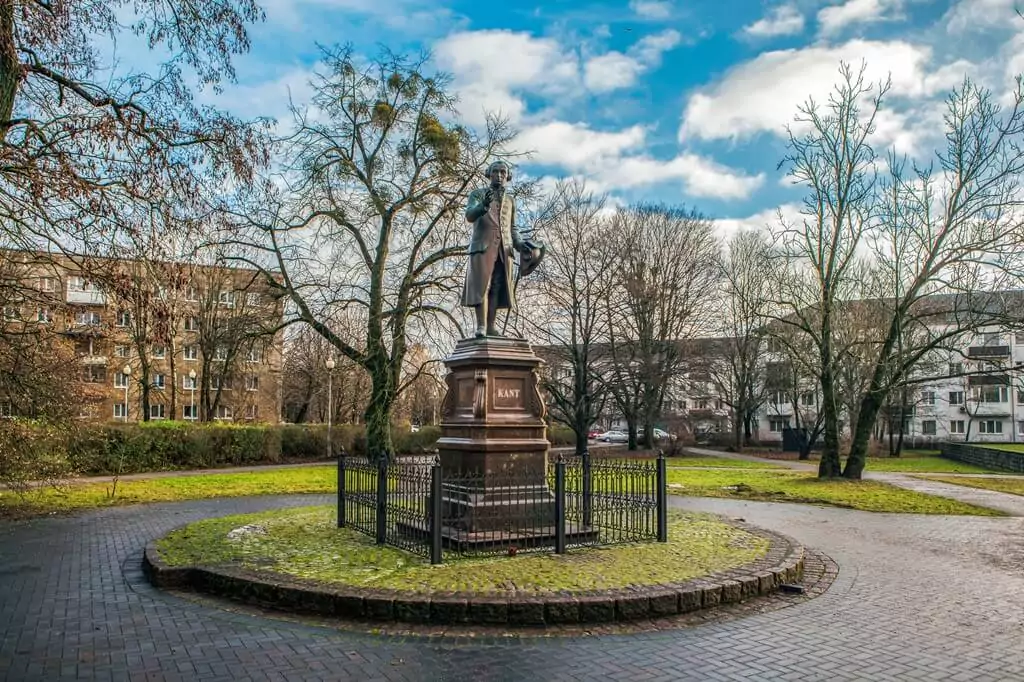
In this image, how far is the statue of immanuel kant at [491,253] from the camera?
34.4 feet

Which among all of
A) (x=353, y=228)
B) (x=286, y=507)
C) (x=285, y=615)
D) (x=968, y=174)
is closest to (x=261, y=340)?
(x=353, y=228)

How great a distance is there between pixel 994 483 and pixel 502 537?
21658 millimetres

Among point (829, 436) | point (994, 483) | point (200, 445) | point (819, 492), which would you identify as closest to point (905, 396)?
point (994, 483)

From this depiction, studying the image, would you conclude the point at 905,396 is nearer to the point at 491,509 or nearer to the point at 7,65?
the point at 491,509

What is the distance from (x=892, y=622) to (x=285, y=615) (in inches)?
220

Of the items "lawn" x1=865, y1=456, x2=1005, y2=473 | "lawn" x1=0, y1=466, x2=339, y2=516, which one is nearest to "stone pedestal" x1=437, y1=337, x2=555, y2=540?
"lawn" x1=0, y1=466, x2=339, y2=516

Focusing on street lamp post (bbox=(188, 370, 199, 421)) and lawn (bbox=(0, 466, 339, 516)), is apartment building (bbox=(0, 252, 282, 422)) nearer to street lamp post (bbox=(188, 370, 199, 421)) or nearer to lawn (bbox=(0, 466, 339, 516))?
street lamp post (bbox=(188, 370, 199, 421))

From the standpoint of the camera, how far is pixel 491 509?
9055 millimetres

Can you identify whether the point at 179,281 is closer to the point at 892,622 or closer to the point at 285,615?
the point at 285,615

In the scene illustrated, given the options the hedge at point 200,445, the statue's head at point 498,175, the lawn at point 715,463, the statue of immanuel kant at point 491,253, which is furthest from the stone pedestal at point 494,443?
the lawn at point 715,463

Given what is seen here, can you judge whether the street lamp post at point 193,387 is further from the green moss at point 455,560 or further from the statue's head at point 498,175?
the statue's head at point 498,175

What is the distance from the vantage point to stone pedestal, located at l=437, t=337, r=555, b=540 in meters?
9.07

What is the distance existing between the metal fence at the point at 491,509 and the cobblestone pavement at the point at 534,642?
2591 millimetres

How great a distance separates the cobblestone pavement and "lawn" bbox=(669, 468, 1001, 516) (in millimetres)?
7065
